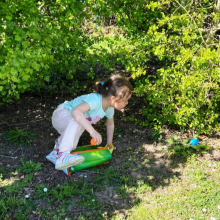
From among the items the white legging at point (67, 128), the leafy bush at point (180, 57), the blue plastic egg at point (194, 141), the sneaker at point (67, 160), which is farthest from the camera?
the blue plastic egg at point (194, 141)

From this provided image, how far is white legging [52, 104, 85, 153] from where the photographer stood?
2.89 metres

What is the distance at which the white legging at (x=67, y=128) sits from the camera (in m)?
2.89

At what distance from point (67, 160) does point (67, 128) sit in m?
0.38

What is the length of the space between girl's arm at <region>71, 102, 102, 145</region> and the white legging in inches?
5.3

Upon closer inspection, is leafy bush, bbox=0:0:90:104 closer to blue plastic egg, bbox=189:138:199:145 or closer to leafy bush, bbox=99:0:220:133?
leafy bush, bbox=99:0:220:133

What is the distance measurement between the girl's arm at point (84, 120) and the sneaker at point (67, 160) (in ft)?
0.82

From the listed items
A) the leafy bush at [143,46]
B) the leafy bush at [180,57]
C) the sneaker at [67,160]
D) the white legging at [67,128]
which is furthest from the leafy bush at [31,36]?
the sneaker at [67,160]

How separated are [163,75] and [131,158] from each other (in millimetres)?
1082

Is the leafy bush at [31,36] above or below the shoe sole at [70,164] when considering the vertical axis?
above

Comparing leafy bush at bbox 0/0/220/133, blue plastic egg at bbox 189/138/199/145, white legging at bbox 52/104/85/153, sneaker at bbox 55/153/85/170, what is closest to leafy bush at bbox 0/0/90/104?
leafy bush at bbox 0/0/220/133

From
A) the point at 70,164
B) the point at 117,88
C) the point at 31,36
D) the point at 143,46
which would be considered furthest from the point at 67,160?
the point at 143,46

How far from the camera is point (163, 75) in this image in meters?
3.35

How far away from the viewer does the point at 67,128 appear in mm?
2955

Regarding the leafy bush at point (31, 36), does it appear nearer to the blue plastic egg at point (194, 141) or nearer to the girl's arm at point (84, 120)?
the girl's arm at point (84, 120)
